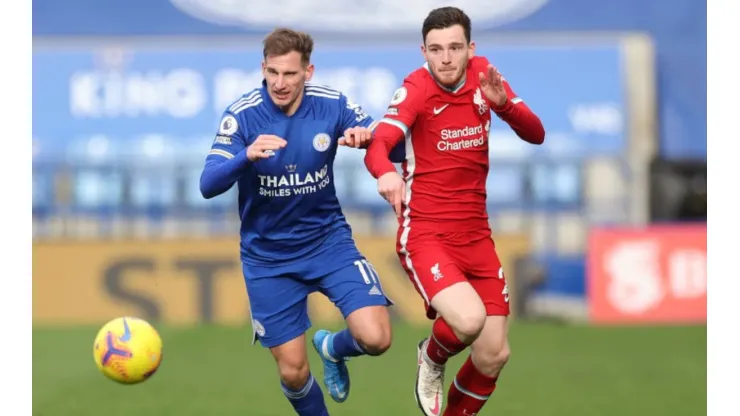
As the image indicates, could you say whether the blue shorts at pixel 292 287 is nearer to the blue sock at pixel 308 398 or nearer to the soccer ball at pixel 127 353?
the blue sock at pixel 308 398

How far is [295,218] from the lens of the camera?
23.4 feet

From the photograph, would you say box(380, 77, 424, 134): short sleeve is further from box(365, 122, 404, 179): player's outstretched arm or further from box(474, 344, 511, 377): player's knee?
box(474, 344, 511, 377): player's knee

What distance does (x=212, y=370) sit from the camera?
11359 mm

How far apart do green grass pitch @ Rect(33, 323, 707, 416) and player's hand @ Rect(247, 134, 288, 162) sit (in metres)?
2.78

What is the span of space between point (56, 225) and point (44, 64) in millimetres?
6214

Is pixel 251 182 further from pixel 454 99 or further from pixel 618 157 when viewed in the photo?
pixel 618 157

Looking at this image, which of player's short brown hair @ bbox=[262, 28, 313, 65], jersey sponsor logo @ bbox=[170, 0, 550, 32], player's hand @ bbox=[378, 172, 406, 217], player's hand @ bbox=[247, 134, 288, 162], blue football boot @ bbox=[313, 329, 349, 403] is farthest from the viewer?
jersey sponsor logo @ bbox=[170, 0, 550, 32]

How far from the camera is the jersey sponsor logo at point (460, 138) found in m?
7.02

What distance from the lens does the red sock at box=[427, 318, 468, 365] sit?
7.04m

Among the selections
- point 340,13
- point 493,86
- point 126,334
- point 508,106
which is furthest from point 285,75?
point 340,13

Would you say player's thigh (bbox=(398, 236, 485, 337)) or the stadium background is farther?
the stadium background

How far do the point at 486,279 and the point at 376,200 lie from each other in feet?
46.0

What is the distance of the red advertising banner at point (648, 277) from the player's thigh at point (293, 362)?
8721mm

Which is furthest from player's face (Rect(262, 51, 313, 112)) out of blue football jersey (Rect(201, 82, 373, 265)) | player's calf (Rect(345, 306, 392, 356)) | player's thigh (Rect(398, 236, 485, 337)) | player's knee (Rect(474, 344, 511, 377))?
player's knee (Rect(474, 344, 511, 377))
